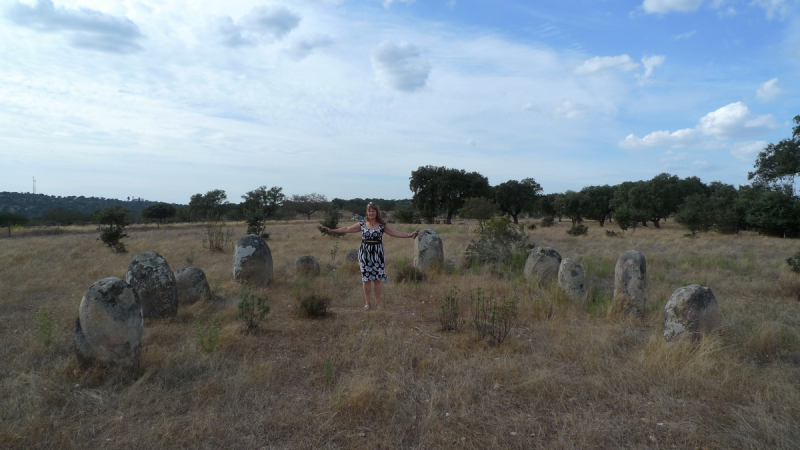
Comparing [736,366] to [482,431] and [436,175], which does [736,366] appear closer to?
[482,431]

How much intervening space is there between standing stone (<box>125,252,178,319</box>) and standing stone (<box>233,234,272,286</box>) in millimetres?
2025

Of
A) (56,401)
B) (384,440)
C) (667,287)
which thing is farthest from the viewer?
(667,287)

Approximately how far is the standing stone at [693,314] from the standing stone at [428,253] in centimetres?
578

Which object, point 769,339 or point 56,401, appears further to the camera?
point 769,339

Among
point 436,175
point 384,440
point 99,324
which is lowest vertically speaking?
point 384,440

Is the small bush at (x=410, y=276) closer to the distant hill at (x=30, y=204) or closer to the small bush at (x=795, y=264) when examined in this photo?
the small bush at (x=795, y=264)

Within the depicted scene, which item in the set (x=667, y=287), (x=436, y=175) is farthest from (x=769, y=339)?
(x=436, y=175)

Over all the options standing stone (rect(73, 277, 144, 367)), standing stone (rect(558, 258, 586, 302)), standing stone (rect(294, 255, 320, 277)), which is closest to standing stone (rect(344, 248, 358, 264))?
standing stone (rect(294, 255, 320, 277))

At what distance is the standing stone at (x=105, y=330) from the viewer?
13.6ft

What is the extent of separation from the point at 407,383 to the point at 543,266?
18.2 ft

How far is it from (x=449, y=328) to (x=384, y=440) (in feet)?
8.68

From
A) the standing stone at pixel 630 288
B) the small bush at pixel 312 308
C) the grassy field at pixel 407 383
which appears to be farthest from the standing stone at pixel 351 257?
the standing stone at pixel 630 288

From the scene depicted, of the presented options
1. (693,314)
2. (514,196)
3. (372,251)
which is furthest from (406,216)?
(693,314)

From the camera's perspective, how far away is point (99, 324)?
13.6 ft
